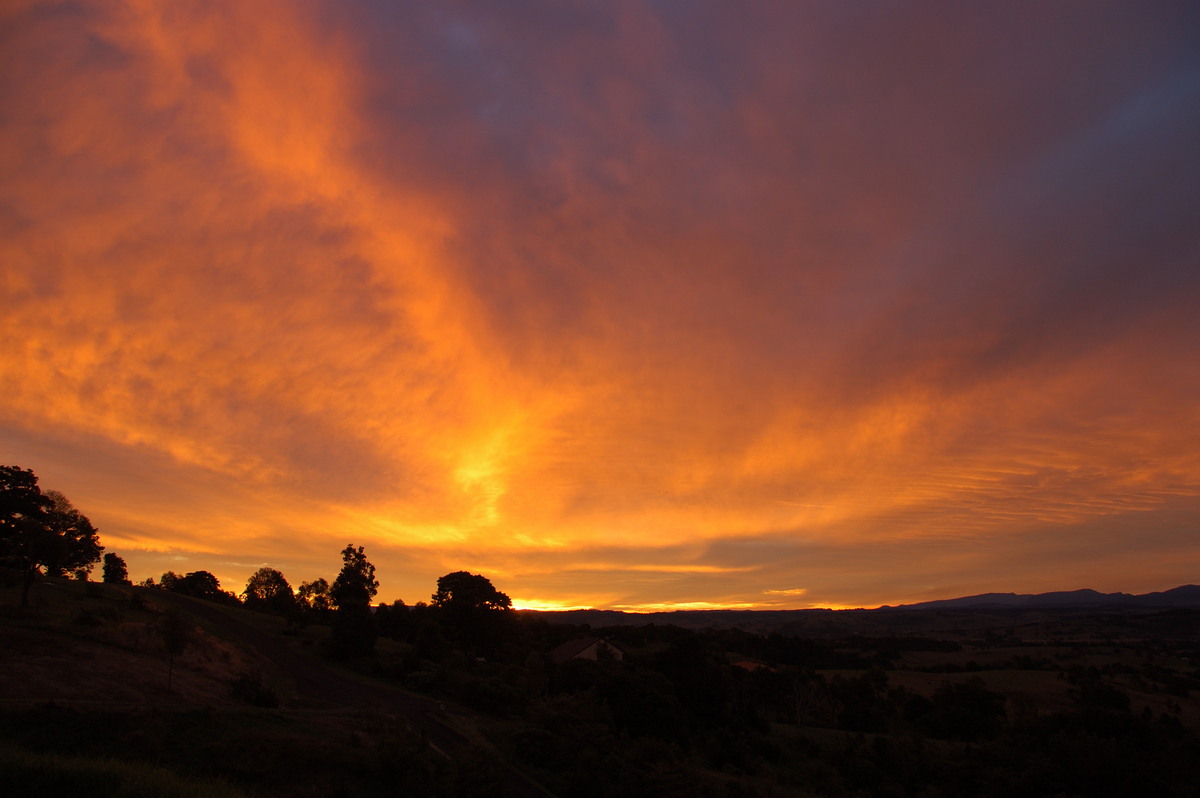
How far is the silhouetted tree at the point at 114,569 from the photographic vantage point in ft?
341

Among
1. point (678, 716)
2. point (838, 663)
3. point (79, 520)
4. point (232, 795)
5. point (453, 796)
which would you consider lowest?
point (838, 663)

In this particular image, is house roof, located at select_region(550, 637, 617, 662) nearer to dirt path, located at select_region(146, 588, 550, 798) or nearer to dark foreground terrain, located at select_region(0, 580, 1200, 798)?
dark foreground terrain, located at select_region(0, 580, 1200, 798)

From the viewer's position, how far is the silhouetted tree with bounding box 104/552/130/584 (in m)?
104

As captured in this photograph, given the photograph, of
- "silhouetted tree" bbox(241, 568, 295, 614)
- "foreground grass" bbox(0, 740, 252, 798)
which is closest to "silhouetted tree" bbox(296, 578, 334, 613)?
"silhouetted tree" bbox(241, 568, 295, 614)

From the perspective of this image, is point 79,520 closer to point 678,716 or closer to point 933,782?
point 678,716

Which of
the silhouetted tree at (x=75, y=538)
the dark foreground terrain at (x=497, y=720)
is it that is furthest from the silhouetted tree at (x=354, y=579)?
the silhouetted tree at (x=75, y=538)

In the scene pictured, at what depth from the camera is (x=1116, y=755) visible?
2625 centimetres

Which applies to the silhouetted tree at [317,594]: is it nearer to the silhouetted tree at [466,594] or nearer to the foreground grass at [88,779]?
the silhouetted tree at [466,594]

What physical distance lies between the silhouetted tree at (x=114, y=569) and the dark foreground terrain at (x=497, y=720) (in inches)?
2180

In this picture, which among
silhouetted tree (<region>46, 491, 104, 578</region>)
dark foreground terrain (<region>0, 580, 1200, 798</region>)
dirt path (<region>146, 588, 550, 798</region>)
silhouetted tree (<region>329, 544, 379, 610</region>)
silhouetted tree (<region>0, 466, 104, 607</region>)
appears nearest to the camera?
dark foreground terrain (<region>0, 580, 1200, 798</region>)

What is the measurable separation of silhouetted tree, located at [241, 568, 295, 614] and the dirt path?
89.6 ft

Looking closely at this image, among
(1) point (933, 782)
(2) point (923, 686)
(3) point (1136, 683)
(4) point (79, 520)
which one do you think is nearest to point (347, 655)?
(4) point (79, 520)

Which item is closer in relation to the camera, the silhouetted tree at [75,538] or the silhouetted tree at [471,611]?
the silhouetted tree at [75,538]

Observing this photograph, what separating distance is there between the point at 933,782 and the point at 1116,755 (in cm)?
1180
